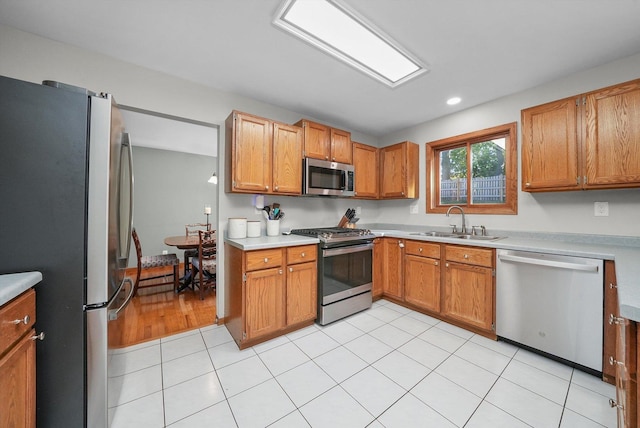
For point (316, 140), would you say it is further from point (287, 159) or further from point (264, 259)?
point (264, 259)

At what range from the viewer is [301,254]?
231 centimetres

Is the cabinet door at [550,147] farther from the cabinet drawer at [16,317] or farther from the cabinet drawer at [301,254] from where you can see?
the cabinet drawer at [16,317]

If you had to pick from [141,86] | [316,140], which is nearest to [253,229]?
[316,140]

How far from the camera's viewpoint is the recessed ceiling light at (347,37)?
1.46m

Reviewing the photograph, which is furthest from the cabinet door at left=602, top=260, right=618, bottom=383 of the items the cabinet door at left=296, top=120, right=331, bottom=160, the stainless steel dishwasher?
the cabinet door at left=296, top=120, right=331, bottom=160

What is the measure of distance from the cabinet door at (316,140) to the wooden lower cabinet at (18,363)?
90.0 inches

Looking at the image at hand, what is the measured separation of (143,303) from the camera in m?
3.06

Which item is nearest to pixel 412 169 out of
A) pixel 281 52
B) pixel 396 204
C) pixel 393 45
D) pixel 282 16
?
pixel 396 204

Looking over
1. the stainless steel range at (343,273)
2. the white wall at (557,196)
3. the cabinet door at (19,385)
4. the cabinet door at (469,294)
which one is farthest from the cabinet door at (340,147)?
the cabinet door at (19,385)

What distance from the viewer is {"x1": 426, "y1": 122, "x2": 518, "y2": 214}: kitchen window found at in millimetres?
2564

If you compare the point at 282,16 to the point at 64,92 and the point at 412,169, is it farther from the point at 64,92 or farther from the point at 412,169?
the point at 412,169

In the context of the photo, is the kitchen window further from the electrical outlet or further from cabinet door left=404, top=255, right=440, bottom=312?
cabinet door left=404, top=255, right=440, bottom=312

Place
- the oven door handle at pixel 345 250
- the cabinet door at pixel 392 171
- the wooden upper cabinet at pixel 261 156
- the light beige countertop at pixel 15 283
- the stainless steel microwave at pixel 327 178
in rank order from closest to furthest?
the light beige countertop at pixel 15 283 → the wooden upper cabinet at pixel 261 156 → the oven door handle at pixel 345 250 → the stainless steel microwave at pixel 327 178 → the cabinet door at pixel 392 171

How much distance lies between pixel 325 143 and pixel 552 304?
2.55 m
